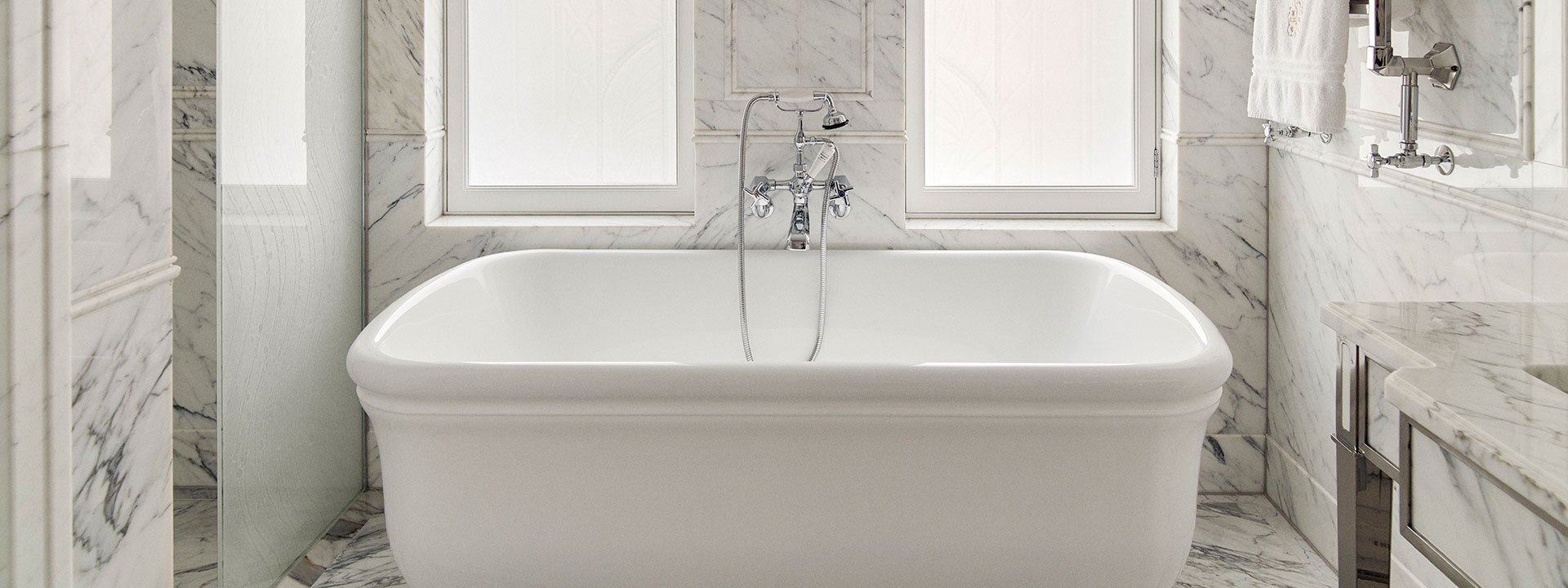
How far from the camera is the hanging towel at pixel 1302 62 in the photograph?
215 cm

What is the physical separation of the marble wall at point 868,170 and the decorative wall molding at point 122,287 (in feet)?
4.27

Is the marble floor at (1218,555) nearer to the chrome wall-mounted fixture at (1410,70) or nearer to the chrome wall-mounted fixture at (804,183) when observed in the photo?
the chrome wall-mounted fixture at (1410,70)

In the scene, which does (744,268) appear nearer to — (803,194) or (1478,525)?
(803,194)

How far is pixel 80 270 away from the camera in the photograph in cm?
139

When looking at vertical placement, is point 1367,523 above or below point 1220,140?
below

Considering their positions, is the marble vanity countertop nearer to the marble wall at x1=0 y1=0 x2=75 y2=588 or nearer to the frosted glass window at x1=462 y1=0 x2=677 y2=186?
the marble wall at x1=0 y1=0 x2=75 y2=588

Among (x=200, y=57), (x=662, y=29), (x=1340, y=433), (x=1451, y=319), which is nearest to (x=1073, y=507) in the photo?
(x=1340, y=433)

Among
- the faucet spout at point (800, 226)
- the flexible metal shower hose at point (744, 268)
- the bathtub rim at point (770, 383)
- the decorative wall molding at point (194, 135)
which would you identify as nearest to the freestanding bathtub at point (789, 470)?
the bathtub rim at point (770, 383)

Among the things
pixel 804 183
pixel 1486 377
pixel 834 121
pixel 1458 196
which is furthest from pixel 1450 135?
pixel 804 183

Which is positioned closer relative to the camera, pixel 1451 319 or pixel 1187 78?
pixel 1451 319

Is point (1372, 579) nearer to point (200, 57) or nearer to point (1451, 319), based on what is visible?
point (1451, 319)

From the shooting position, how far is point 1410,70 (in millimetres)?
1935

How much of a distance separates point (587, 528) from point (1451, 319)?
122 centimetres

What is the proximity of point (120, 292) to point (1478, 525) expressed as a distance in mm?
1459
